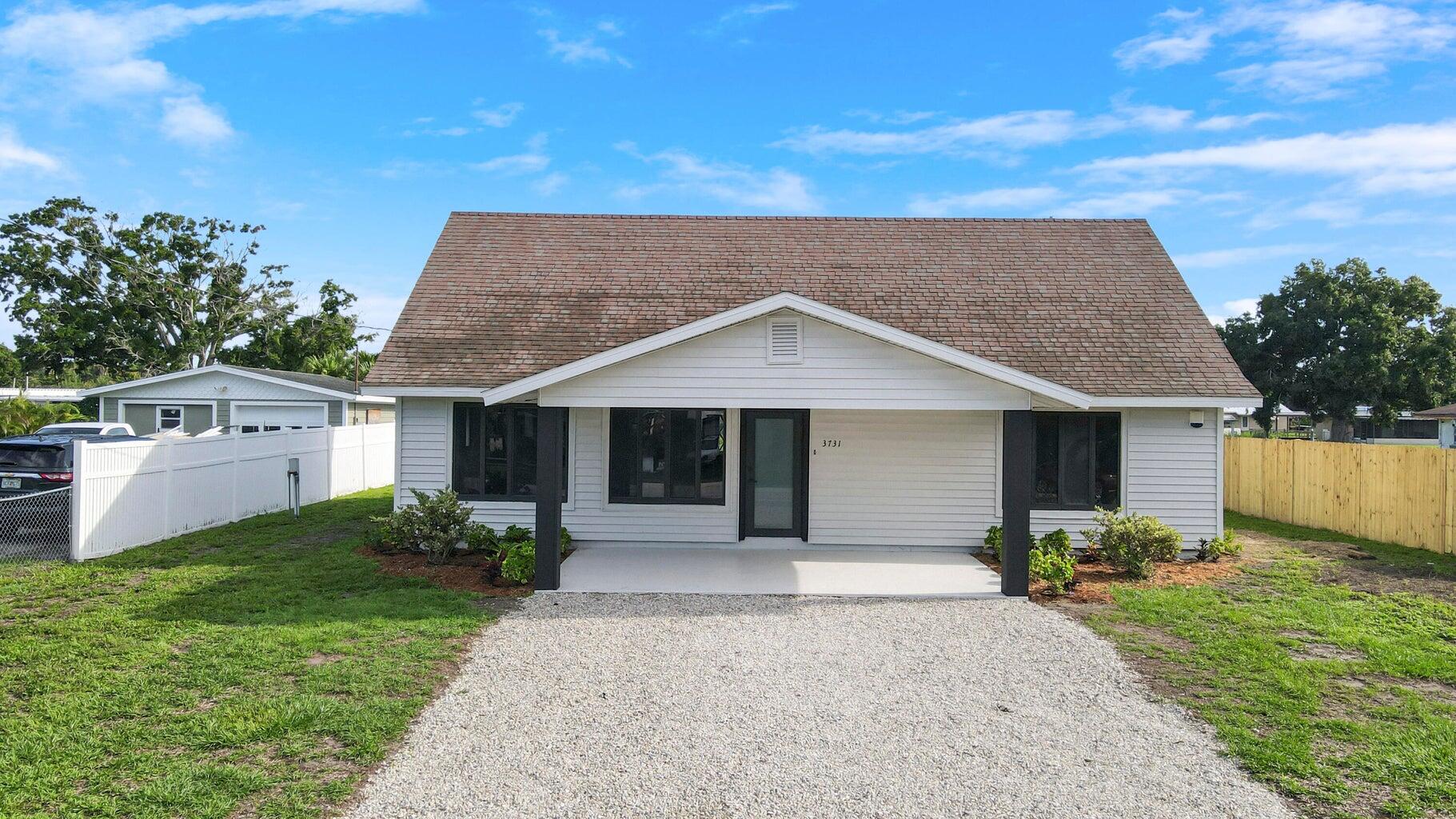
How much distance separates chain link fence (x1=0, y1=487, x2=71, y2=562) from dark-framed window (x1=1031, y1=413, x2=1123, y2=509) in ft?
45.6

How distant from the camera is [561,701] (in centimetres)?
588

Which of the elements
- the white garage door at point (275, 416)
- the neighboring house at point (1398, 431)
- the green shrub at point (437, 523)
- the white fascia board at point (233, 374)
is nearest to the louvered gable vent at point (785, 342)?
the green shrub at point (437, 523)

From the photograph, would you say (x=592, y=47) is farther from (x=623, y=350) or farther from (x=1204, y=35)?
(x=1204, y=35)

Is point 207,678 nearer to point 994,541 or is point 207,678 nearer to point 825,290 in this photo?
point 994,541

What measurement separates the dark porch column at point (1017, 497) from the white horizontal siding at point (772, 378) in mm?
361

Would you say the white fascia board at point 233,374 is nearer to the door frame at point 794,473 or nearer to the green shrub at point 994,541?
the door frame at point 794,473

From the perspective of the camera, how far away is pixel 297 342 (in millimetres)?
43125

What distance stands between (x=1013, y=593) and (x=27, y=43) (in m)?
22.9

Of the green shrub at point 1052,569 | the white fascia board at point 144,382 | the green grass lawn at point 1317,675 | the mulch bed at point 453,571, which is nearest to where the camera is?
A: the green grass lawn at point 1317,675

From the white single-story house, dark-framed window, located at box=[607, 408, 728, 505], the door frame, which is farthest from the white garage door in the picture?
the door frame

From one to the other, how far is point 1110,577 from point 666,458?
6.38 meters

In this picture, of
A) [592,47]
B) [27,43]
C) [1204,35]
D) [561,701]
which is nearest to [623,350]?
[561,701]

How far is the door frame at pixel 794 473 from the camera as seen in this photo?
12273mm

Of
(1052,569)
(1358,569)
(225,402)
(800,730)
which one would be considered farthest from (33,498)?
(1358,569)
